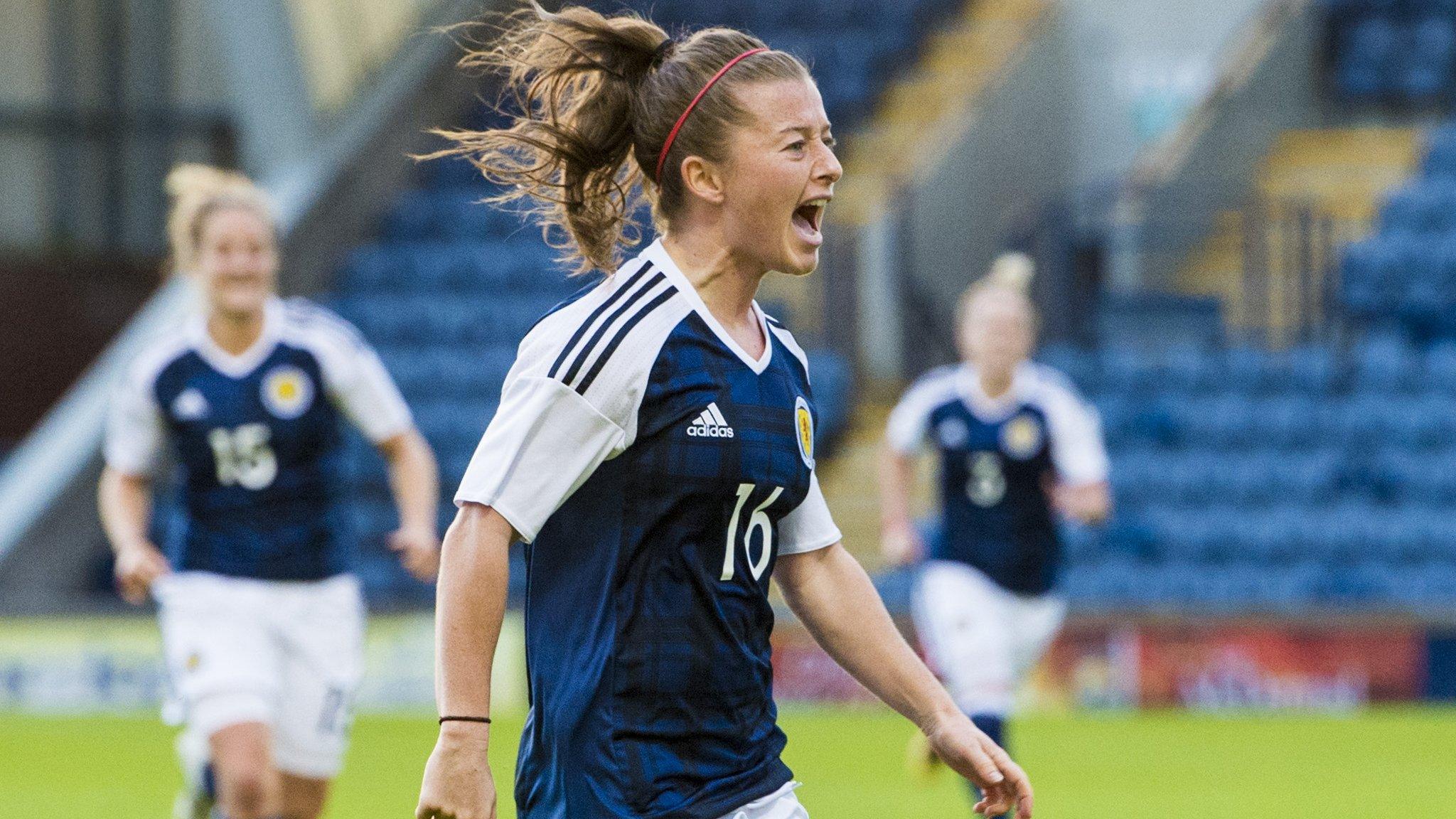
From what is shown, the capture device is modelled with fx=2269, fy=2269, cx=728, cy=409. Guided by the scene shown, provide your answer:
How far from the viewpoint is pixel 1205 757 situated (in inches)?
468

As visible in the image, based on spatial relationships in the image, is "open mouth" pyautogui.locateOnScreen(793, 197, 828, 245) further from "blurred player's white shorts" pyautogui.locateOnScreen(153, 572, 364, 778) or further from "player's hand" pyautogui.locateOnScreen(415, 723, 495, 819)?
"blurred player's white shorts" pyautogui.locateOnScreen(153, 572, 364, 778)

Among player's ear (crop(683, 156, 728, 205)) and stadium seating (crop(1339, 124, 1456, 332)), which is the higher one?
stadium seating (crop(1339, 124, 1456, 332))

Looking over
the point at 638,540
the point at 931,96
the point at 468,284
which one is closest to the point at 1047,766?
the point at 638,540

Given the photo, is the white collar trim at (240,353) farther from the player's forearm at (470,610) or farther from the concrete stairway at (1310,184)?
the concrete stairway at (1310,184)

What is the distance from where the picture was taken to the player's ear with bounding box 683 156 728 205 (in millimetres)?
3602

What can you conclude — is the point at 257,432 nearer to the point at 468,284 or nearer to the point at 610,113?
the point at 610,113

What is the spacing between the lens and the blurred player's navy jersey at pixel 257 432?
21.9 feet

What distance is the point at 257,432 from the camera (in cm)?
672

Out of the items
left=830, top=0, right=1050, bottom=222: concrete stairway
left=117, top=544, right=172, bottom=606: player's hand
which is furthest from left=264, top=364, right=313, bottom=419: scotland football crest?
left=830, top=0, right=1050, bottom=222: concrete stairway

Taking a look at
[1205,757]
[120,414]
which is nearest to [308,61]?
[1205,757]

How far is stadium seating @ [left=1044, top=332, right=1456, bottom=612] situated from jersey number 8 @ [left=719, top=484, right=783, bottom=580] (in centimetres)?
1126

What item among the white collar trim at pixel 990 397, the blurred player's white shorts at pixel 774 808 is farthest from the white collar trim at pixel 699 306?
the white collar trim at pixel 990 397

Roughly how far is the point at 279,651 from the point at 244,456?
0.58 meters

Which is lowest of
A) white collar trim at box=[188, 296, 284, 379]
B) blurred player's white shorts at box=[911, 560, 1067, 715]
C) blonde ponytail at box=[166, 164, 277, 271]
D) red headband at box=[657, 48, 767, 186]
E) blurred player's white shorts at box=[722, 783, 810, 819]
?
blurred player's white shorts at box=[911, 560, 1067, 715]
